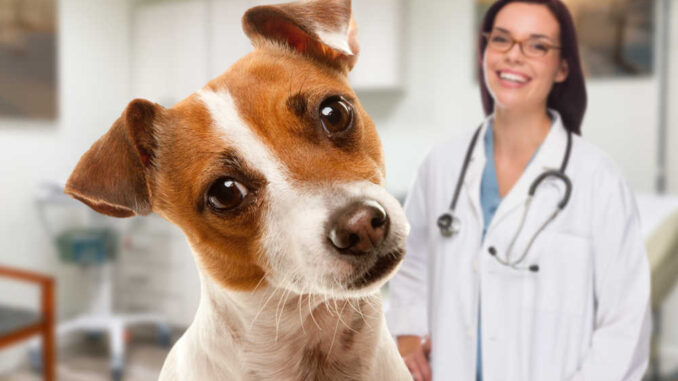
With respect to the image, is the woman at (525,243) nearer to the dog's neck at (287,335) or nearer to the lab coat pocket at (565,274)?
the lab coat pocket at (565,274)

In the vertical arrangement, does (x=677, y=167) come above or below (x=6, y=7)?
below

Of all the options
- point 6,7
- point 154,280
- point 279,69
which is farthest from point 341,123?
point 6,7

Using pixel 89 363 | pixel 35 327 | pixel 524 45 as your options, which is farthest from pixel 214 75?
pixel 89 363

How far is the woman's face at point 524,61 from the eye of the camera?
79 cm

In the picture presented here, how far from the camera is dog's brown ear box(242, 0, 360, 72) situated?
1.89 ft

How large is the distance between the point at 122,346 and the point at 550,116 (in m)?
1.52

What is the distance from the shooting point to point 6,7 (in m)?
1.66

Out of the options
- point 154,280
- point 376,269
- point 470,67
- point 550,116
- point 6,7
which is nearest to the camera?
point 376,269

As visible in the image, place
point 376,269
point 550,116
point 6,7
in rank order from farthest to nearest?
point 6,7
point 550,116
point 376,269

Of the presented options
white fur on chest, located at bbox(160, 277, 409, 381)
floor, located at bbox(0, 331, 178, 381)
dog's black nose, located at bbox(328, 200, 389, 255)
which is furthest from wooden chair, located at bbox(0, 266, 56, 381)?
dog's black nose, located at bbox(328, 200, 389, 255)

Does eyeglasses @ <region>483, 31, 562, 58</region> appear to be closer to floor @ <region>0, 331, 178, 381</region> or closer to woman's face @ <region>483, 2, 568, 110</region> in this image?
woman's face @ <region>483, 2, 568, 110</region>

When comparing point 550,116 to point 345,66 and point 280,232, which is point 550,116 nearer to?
point 345,66

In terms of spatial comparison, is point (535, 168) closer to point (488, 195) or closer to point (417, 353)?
point (488, 195)

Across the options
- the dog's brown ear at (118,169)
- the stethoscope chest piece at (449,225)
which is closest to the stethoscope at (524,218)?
the stethoscope chest piece at (449,225)
